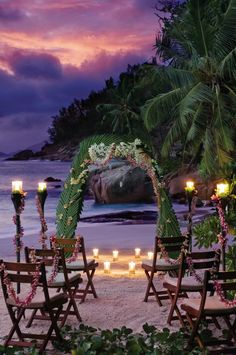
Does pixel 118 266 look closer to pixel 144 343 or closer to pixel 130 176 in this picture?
pixel 144 343

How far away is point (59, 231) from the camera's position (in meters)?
12.0

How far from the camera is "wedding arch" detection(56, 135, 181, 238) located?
37.8ft

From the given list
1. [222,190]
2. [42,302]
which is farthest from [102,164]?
[42,302]

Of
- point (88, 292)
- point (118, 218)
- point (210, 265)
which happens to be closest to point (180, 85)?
point (118, 218)

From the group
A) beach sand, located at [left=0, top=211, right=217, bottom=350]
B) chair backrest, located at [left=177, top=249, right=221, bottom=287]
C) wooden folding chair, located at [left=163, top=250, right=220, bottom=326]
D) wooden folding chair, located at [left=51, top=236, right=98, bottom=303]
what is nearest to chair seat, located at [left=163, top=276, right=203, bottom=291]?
wooden folding chair, located at [left=163, top=250, right=220, bottom=326]

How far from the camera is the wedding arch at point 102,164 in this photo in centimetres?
1152

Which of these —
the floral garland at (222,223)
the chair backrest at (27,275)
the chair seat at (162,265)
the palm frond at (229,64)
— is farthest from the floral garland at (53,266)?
the palm frond at (229,64)

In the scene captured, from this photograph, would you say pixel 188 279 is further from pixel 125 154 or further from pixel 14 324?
pixel 125 154

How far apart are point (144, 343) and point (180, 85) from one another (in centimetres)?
1627

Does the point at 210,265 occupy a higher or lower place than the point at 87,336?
higher

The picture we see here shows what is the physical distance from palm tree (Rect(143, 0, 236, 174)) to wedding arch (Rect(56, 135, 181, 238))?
Result: 7.91m

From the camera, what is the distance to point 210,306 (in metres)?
6.59

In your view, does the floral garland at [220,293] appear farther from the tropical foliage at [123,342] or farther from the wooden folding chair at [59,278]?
the wooden folding chair at [59,278]

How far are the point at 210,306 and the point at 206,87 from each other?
14.9m
